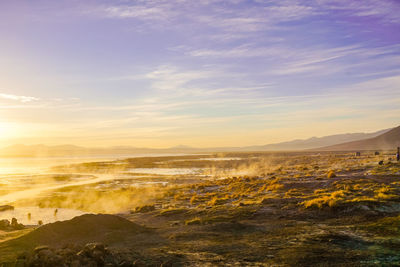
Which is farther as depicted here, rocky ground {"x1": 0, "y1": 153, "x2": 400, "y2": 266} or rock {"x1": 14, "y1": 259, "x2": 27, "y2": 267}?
rocky ground {"x1": 0, "y1": 153, "x2": 400, "y2": 266}

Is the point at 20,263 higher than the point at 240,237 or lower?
higher

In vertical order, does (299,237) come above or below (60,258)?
below

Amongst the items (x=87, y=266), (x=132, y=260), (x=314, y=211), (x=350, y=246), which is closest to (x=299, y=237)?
(x=350, y=246)

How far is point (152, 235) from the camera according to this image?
666 inches

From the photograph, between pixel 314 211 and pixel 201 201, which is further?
pixel 201 201

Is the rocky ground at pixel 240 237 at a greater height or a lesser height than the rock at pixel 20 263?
lesser

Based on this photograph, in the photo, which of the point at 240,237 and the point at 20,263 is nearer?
the point at 20,263

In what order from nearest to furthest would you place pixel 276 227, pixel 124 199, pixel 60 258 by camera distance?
pixel 60 258, pixel 276 227, pixel 124 199

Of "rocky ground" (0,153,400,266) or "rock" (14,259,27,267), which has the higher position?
"rock" (14,259,27,267)

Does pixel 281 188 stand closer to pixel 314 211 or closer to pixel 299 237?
pixel 314 211

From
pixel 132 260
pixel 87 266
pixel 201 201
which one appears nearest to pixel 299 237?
pixel 132 260

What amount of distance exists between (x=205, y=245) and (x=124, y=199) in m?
24.7

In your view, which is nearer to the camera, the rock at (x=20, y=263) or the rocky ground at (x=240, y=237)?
the rock at (x=20, y=263)

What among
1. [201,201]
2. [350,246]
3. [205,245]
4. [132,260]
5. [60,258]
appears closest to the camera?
[60,258]
